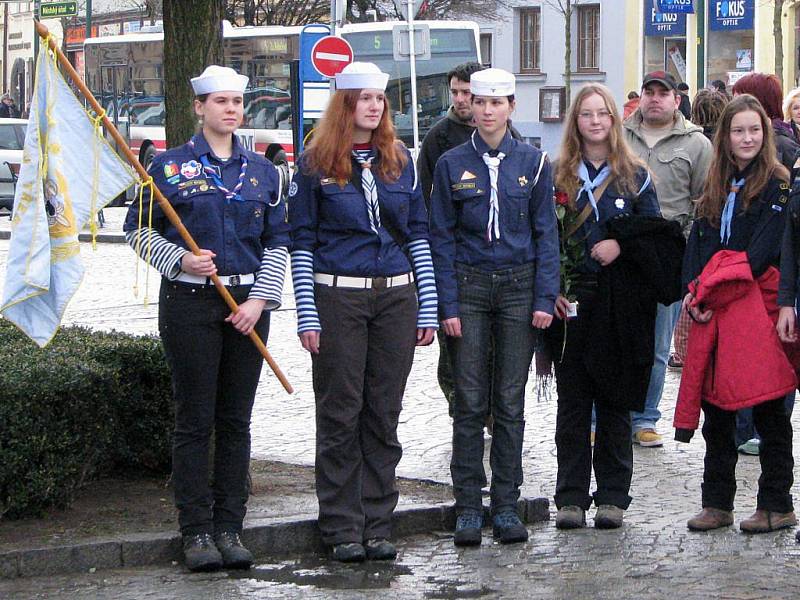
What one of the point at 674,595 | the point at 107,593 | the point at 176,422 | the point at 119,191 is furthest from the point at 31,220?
the point at 674,595

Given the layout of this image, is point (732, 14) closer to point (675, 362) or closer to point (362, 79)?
point (675, 362)

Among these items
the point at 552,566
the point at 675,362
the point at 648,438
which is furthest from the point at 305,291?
the point at 675,362

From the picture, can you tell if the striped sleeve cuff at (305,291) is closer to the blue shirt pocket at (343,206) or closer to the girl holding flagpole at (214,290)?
the girl holding flagpole at (214,290)

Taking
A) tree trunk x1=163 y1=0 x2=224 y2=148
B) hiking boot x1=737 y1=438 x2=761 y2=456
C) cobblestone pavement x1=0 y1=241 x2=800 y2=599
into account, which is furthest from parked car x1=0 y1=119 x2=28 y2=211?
hiking boot x1=737 y1=438 x2=761 y2=456

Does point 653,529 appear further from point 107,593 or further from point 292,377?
point 292,377

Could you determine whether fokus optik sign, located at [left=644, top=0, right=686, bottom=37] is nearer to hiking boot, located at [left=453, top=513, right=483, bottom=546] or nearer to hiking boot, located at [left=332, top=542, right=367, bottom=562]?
hiking boot, located at [left=453, top=513, right=483, bottom=546]

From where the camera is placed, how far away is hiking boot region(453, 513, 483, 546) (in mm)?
6406

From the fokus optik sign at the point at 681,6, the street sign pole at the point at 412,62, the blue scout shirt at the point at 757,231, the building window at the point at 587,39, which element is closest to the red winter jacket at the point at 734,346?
the blue scout shirt at the point at 757,231

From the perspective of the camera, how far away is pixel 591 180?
22.4 ft

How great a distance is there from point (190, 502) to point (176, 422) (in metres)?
0.32

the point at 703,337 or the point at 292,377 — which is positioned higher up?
the point at 703,337

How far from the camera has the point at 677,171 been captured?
820cm

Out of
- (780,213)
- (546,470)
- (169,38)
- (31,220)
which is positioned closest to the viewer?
(31,220)

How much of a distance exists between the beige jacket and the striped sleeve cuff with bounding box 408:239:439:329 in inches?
90.6
